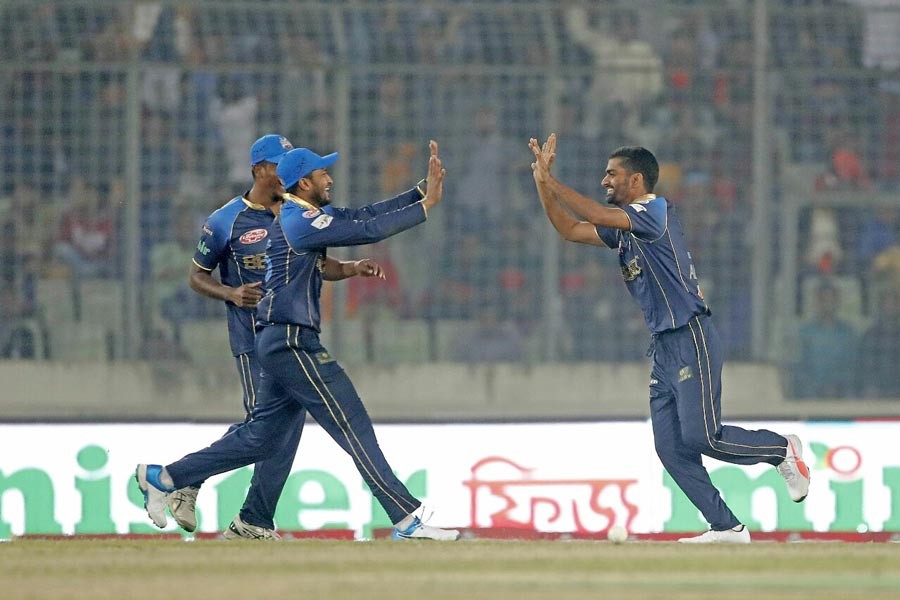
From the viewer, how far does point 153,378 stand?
12023mm

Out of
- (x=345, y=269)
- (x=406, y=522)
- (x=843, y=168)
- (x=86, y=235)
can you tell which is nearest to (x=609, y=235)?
(x=345, y=269)

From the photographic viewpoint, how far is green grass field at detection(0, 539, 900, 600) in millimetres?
5871

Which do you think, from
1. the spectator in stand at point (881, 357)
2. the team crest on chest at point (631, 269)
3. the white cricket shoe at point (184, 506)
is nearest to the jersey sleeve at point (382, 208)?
the team crest on chest at point (631, 269)

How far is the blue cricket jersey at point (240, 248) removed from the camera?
26.1 feet

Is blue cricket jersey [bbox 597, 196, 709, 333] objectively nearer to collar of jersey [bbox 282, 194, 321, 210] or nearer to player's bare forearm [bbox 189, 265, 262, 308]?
collar of jersey [bbox 282, 194, 321, 210]

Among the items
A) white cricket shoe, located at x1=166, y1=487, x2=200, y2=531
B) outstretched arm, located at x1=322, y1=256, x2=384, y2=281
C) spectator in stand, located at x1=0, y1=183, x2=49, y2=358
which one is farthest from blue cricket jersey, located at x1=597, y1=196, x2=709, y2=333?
spectator in stand, located at x1=0, y1=183, x2=49, y2=358

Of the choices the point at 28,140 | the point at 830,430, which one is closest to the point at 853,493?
the point at 830,430

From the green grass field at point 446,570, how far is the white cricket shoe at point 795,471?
241mm

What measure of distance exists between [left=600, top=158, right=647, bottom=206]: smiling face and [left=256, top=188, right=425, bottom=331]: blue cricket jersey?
2.75 feet

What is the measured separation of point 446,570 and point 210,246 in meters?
2.26

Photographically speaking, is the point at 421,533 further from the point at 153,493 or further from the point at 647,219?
the point at 647,219

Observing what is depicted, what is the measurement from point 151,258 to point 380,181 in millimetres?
1596

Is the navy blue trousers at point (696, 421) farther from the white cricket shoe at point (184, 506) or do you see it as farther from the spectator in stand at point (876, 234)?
the spectator in stand at point (876, 234)

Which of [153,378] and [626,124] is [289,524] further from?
[626,124]
